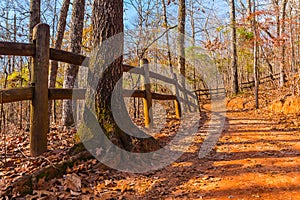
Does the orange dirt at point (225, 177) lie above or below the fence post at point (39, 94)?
below

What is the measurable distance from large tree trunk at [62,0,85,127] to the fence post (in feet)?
11.2

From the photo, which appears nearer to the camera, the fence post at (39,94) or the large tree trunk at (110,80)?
the fence post at (39,94)

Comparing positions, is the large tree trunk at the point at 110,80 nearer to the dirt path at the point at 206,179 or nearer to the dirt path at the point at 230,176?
the dirt path at the point at 206,179

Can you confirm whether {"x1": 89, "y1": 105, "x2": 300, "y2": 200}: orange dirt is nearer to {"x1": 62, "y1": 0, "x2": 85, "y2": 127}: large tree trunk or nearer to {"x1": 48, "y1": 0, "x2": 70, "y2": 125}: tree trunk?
{"x1": 62, "y1": 0, "x2": 85, "y2": 127}: large tree trunk

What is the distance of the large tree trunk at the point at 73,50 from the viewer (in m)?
6.15

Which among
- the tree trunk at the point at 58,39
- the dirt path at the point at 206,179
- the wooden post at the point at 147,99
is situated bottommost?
the dirt path at the point at 206,179

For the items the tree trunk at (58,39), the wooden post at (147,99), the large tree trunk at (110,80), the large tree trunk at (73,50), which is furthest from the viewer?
the large tree trunk at (73,50)

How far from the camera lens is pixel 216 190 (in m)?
2.25

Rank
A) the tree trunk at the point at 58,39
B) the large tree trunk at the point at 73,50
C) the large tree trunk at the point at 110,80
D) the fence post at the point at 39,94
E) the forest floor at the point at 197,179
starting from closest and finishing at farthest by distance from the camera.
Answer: the forest floor at the point at 197,179
the fence post at the point at 39,94
the large tree trunk at the point at 110,80
the tree trunk at the point at 58,39
the large tree trunk at the point at 73,50

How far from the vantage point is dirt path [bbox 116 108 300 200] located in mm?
2188

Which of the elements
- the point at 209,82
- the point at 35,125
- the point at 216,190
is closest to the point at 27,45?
the point at 35,125

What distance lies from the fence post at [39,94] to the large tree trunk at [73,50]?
11.2ft

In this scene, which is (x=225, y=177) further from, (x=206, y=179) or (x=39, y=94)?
(x=39, y=94)

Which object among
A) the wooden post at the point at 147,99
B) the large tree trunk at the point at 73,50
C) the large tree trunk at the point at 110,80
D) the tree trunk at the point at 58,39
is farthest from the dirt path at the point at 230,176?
the tree trunk at the point at 58,39
